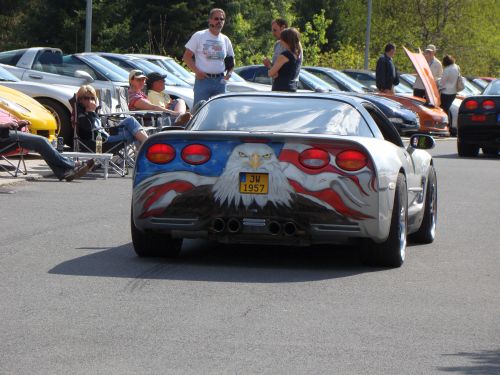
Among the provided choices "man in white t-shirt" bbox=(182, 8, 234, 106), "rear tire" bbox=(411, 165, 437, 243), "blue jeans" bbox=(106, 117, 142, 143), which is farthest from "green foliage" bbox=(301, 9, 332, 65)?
"rear tire" bbox=(411, 165, 437, 243)

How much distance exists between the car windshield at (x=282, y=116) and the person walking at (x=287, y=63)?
7898mm

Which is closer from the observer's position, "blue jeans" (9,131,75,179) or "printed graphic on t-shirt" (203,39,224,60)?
"blue jeans" (9,131,75,179)

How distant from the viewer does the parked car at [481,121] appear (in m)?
23.6

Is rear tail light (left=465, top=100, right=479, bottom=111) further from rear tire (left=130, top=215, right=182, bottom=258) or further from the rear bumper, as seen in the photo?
the rear bumper

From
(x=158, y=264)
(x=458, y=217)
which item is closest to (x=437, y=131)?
(x=458, y=217)

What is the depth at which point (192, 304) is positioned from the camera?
7648mm

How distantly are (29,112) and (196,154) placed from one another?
954 centimetres

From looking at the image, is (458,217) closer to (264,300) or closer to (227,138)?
(227,138)

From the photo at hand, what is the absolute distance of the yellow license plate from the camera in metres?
8.98

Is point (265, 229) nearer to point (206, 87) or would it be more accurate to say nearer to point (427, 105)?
point (206, 87)

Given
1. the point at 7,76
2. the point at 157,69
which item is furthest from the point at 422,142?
the point at 157,69

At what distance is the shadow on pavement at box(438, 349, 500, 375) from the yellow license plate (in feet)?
9.12

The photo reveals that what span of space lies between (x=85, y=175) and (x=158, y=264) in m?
7.76

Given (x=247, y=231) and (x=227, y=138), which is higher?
(x=227, y=138)
